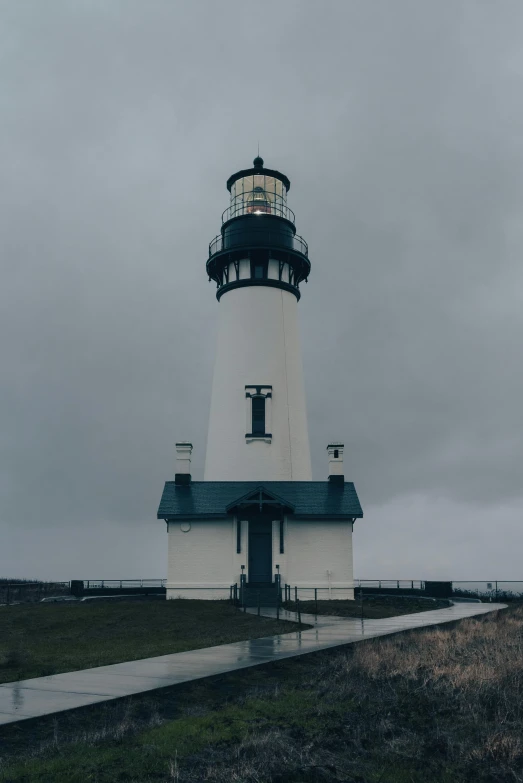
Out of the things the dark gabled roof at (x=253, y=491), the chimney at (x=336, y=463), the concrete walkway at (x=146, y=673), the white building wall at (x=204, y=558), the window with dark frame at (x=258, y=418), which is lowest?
the concrete walkway at (x=146, y=673)

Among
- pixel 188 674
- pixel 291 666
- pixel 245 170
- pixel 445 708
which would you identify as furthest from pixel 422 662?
pixel 245 170

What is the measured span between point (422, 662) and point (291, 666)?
2310mm

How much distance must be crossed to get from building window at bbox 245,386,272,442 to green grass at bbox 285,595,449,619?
8.71m

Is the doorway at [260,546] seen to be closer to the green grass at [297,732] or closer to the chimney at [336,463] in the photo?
the chimney at [336,463]

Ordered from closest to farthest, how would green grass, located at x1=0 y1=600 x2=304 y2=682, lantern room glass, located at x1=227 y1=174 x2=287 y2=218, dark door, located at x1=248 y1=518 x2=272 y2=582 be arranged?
green grass, located at x1=0 y1=600 x2=304 y2=682 → dark door, located at x1=248 y1=518 x2=272 y2=582 → lantern room glass, located at x1=227 y1=174 x2=287 y2=218

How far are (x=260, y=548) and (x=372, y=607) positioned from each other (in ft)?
20.5

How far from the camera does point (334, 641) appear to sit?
1619 cm

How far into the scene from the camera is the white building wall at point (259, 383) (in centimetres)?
3688

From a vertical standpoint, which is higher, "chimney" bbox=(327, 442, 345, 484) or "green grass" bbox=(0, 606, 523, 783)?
"chimney" bbox=(327, 442, 345, 484)

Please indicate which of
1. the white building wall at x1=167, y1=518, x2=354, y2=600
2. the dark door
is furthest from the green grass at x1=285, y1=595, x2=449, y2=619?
the dark door

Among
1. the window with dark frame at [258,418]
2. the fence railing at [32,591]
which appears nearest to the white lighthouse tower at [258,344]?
the window with dark frame at [258,418]

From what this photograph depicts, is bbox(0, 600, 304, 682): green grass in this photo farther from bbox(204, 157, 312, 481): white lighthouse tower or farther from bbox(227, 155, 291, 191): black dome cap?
bbox(227, 155, 291, 191): black dome cap

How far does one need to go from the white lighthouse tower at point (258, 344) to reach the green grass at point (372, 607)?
7128 mm

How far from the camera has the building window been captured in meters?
36.8
